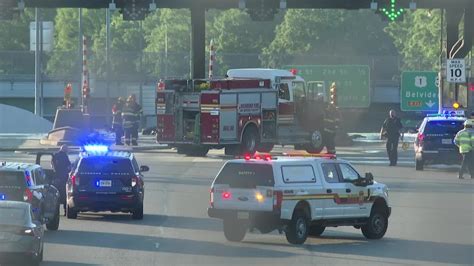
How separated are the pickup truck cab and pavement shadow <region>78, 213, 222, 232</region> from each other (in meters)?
2.50

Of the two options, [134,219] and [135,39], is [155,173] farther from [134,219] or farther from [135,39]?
[135,39]

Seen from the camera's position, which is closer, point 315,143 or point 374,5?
point 374,5

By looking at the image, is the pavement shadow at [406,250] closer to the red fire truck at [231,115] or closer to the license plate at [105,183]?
the license plate at [105,183]

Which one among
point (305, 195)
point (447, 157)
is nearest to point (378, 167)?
point (447, 157)

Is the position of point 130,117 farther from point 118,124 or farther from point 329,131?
point 329,131

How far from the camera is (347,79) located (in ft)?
224

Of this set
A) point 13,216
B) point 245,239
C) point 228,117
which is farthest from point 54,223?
point 228,117

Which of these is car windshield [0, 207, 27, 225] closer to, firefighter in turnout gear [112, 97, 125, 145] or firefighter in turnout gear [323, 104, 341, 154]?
firefighter in turnout gear [323, 104, 341, 154]

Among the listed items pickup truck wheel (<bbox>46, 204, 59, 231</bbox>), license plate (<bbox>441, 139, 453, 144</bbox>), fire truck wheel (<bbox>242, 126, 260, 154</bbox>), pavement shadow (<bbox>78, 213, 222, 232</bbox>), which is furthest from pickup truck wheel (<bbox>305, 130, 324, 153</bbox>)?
pickup truck wheel (<bbox>46, 204, 59, 231</bbox>)

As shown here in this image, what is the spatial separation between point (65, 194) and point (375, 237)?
7752 millimetres

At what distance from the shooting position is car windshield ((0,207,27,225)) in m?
17.2

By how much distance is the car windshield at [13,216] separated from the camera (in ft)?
56.5

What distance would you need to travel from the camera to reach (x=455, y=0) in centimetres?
4572

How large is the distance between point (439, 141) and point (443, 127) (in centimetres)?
55
